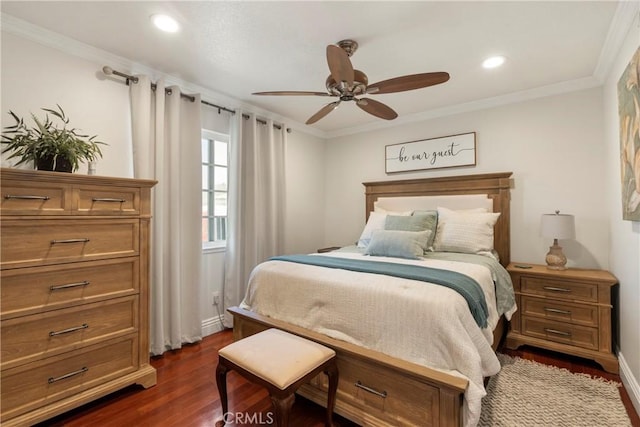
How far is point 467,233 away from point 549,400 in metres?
1.37

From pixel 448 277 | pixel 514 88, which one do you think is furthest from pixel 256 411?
pixel 514 88

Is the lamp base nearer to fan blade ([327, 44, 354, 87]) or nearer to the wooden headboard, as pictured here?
the wooden headboard

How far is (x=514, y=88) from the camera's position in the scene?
2994 millimetres

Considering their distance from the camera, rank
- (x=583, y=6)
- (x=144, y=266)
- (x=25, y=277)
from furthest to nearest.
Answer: (x=144, y=266) → (x=583, y=6) → (x=25, y=277)

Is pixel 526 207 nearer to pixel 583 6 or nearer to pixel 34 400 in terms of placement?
pixel 583 6

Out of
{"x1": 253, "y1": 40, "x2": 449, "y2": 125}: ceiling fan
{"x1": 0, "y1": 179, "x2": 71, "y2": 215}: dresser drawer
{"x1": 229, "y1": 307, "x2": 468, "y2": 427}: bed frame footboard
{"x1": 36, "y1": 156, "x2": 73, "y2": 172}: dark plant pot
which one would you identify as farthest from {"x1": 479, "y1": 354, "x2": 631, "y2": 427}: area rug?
{"x1": 36, "y1": 156, "x2": 73, "y2": 172}: dark plant pot

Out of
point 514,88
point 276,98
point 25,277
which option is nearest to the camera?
point 25,277

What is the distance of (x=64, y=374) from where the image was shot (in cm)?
178

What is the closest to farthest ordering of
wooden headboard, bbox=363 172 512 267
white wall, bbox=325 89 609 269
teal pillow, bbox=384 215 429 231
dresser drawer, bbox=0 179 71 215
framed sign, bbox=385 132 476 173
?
dresser drawer, bbox=0 179 71 215 → white wall, bbox=325 89 609 269 → teal pillow, bbox=384 215 429 231 → wooden headboard, bbox=363 172 512 267 → framed sign, bbox=385 132 476 173

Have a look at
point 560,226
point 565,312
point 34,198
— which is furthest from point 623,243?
point 34,198

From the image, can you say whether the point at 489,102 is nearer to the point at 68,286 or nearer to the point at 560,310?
the point at 560,310

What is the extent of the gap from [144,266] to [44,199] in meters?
0.70

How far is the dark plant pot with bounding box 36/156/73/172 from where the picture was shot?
6.03 ft

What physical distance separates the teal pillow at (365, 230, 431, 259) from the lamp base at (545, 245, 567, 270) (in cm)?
112
